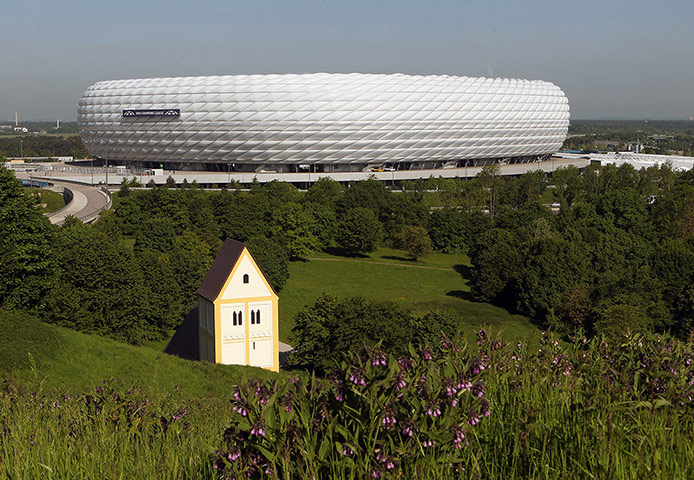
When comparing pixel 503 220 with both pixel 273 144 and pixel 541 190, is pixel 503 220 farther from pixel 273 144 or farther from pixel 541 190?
pixel 273 144

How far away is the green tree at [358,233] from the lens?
59.6 m

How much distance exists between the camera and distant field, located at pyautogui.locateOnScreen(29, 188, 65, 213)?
3118 inches

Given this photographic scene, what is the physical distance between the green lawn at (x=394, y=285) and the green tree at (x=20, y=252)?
41.4 ft

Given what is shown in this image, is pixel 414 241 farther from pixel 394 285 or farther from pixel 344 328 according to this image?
pixel 344 328

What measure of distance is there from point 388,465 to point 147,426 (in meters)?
2.78

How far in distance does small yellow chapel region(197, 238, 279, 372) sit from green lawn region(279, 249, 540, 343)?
23.1 feet

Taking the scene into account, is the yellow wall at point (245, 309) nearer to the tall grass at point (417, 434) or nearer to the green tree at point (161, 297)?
the green tree at point (161, 297)

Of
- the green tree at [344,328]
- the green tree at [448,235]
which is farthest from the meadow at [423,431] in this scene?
the green tree at [448,235]

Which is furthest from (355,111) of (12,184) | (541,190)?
(12,184)

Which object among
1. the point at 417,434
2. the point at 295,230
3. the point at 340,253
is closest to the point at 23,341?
the point at 417,434

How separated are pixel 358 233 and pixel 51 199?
40977 mm

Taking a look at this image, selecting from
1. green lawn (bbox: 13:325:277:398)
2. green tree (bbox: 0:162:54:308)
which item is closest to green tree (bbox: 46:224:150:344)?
green tree (bbox: 0:162:54:308)

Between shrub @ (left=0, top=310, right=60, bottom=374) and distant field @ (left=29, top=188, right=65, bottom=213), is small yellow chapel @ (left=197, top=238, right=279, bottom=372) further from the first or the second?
distant field @ (left=29, top=188, right=65, bottom=213)

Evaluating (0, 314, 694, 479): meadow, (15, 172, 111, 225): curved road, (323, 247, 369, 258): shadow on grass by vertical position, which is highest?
(0, 314, 694, 479): meadow
